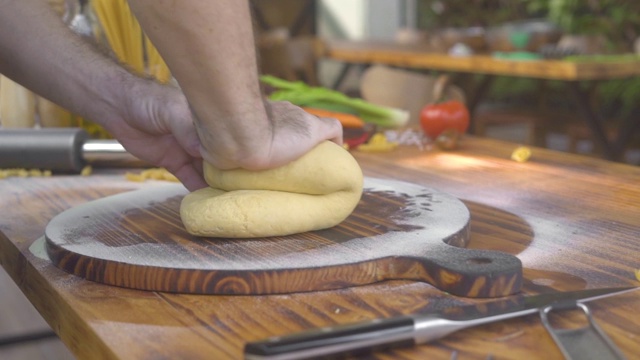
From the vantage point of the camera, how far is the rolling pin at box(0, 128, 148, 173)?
164 centimetres

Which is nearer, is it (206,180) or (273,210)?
(273,210)

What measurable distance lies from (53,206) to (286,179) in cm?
51

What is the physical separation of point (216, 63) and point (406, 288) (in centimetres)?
Result: 32

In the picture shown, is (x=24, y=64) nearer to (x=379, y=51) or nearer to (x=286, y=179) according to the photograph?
(x=286, y=179)

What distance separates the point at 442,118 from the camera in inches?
77.7

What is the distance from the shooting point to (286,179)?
1.11 metres

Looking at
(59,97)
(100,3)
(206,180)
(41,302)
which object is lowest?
(41,302)

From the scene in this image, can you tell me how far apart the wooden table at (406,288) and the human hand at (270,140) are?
0.59ft

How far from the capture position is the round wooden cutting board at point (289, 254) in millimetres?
922

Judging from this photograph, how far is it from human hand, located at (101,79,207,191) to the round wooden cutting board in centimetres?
8

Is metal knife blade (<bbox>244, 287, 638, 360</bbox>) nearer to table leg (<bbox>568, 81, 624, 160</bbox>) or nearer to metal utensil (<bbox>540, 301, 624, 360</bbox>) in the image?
metal utensil (<bbox>540, 301, 624, 360</bbox>)

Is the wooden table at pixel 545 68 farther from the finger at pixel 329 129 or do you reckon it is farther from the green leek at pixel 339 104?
the finger at pixel 329 129

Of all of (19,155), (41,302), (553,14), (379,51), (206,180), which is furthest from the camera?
(553,14)

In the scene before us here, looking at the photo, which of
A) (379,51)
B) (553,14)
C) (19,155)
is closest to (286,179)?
(19,155)
